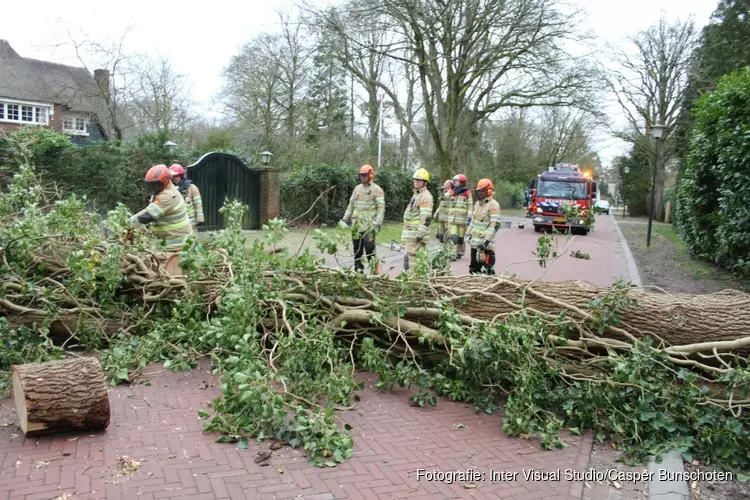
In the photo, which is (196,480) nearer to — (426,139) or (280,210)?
(280,210)

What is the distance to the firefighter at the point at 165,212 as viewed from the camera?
20.9ft

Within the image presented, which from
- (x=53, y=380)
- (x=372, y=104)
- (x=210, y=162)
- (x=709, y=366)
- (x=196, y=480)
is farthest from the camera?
(x=372, y=104)

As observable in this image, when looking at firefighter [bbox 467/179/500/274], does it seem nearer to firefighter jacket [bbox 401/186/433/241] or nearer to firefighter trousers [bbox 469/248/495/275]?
firefighter trousers [bbox 469/248/495/275]

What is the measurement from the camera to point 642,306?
4.57 meters

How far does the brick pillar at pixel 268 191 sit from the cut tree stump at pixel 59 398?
47.9 feet

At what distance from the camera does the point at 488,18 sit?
20.7 metres

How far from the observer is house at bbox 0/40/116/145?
2670 centimetres

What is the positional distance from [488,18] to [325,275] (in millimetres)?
18026

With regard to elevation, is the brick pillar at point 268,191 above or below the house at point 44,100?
below

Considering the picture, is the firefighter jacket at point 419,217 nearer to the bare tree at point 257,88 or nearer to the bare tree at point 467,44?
the bare tree at point 467,44

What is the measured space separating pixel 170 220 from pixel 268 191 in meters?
11.8

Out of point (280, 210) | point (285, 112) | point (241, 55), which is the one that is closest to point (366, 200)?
point (280, 210)

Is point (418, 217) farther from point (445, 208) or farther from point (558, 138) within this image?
point (558, 138)

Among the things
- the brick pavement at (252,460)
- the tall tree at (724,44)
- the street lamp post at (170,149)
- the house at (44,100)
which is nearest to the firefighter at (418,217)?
the brick pavement at (252,460)
